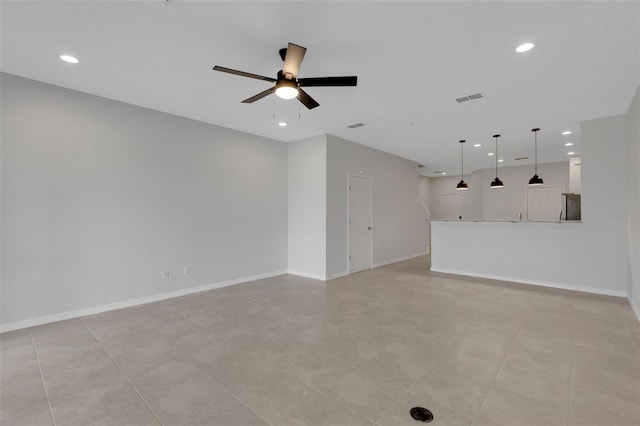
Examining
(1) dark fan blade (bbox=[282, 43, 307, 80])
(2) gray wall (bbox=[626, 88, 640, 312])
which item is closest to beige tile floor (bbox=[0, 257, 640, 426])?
(2) gray wall (bbox=[626, 88, 640, 312])

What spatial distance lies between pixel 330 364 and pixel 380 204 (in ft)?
17.3

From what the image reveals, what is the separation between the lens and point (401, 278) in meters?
6.04

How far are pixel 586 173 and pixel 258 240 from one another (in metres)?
6.17

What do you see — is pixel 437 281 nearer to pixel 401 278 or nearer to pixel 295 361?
pixel 401 278

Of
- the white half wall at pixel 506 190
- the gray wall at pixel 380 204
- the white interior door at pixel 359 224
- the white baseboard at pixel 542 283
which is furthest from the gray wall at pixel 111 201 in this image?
the white half wall at pixel 506 190

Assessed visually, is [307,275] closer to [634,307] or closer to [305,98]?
[305,98]

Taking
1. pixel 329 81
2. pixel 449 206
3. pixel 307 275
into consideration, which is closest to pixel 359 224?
pixel 307 275

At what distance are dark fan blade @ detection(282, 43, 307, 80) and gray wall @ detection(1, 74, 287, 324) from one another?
123 inches

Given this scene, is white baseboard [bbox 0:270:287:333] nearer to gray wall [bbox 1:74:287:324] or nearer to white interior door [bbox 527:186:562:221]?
gray wall [bbox 1:74:287:324]

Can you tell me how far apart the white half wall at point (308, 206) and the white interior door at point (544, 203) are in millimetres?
7885

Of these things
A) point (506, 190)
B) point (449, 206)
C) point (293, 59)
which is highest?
point (293, 59)

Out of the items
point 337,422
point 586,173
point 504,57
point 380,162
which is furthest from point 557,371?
point 380,162

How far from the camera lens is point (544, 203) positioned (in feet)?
30.4

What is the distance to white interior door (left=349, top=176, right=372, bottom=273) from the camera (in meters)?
6.47
